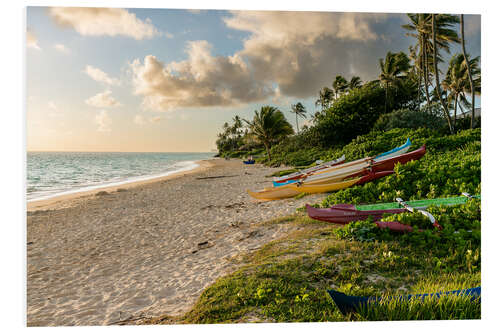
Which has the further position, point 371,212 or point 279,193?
point 279,193

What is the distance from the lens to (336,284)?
197 centimetres

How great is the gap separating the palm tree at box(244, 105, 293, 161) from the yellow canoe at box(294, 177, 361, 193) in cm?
1029

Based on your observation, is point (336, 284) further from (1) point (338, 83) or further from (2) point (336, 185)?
(1) point (338, 83)

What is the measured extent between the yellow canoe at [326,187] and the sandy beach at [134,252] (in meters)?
0.15

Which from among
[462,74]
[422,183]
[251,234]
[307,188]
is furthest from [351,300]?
[462,74]

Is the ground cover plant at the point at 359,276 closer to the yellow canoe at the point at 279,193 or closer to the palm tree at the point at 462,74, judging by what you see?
the palm tree at the point at 462,74

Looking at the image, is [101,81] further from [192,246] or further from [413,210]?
[413,210]

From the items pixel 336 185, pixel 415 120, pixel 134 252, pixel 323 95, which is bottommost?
pixel 134 252

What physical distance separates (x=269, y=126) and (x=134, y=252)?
13350mm

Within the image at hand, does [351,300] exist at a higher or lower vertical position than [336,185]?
lower

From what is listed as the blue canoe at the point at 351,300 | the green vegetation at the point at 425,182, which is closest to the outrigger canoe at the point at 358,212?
the green vegetation at the point at 425,182

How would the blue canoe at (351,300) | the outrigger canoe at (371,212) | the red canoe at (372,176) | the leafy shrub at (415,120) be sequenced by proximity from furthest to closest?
the leafy shrub at (415,120) → the red canoe at (372,176) → the outrigger canoe at (371,212) → the blue canoe at (351,300)

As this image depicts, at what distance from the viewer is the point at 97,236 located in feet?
14.5

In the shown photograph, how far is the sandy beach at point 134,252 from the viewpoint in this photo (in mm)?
2195
